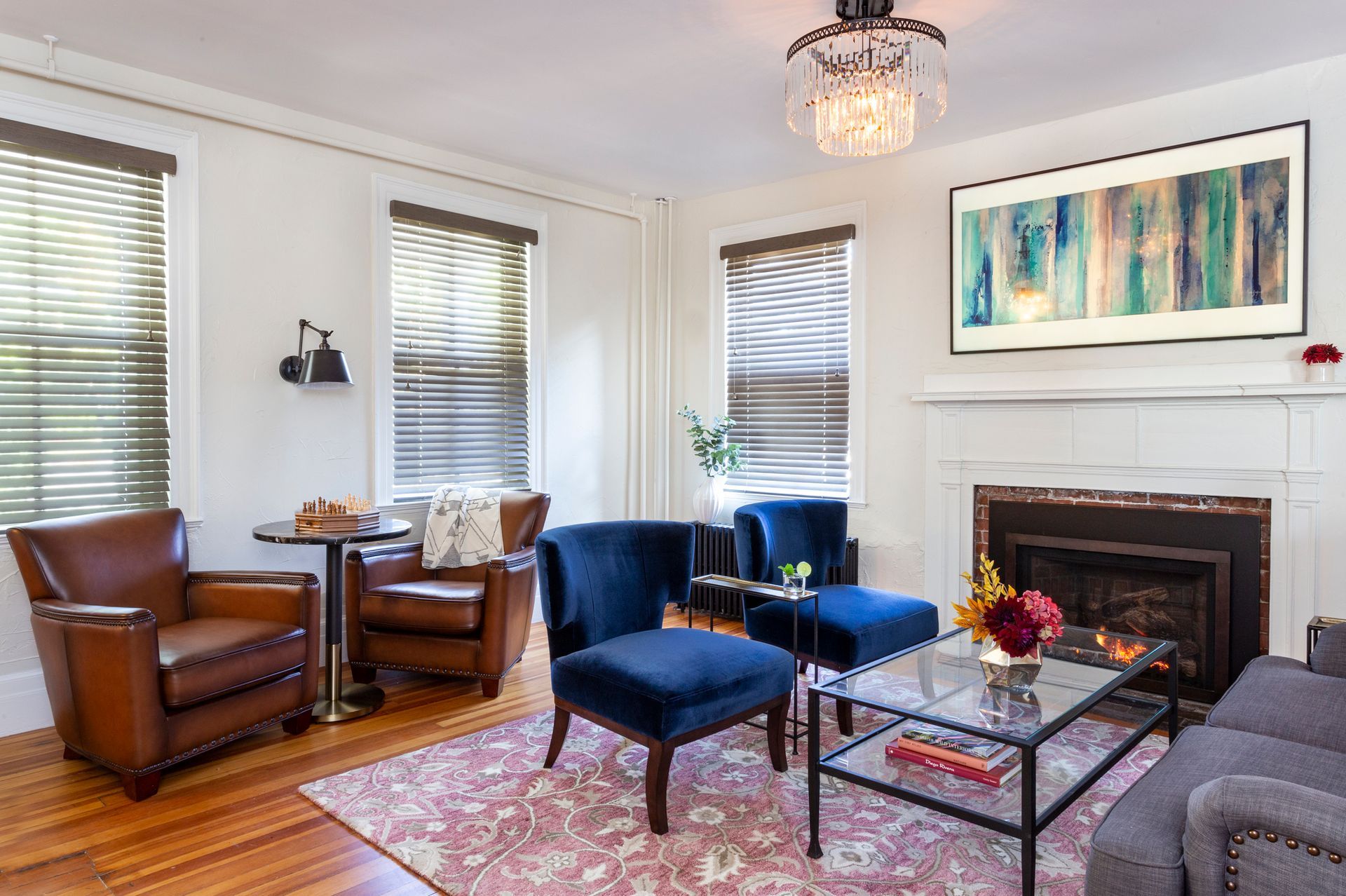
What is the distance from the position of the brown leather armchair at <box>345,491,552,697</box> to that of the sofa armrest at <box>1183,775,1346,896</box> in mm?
2819

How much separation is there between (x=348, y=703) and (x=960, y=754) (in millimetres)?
2619

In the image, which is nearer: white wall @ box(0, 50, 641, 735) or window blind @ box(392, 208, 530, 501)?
white wall @ box(0, 50, 641, 735)

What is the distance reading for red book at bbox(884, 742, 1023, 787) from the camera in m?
2.28

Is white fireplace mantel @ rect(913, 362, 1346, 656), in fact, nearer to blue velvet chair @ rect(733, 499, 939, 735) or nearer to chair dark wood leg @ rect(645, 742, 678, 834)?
blue velvet chair @ rect(733, 499, 939, 735)

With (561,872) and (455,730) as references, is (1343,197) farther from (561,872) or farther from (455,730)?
(455,730)

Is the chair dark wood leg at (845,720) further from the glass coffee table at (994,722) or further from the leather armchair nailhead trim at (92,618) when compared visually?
the leather armchair nailhead trim at (92,618)

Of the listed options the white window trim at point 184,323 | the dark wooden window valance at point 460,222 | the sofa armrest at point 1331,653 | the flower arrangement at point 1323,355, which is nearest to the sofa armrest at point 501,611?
the white window trim at point 184,323

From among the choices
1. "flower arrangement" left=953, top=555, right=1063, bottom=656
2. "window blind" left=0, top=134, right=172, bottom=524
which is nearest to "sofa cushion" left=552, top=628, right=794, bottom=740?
"flower arrangement" left=953, top=555, right=1063, bottom=656

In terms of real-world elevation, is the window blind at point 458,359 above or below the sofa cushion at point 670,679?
above

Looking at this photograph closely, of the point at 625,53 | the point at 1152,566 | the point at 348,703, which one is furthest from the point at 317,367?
the point at 1152,566

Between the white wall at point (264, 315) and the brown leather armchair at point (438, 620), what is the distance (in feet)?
1.67

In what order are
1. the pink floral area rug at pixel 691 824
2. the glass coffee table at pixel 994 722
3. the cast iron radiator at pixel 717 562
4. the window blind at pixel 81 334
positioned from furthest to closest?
1. the cast iron radiator at pixel 717 562
2. the window blind at pixel 81 334
3. the pink floral area rug at pixel 691 824
4. the glass coffee table at pixel 994 722

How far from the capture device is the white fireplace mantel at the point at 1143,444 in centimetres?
345

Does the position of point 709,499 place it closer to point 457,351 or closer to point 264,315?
point 457,351
